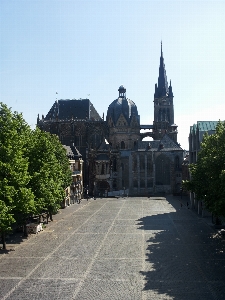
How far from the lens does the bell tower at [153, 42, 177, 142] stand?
127062mm

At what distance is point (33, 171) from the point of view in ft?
143

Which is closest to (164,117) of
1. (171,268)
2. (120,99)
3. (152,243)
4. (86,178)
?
(120,99)

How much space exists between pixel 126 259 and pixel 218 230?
60.2 feet

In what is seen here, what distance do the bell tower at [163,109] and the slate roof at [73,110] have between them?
855 inches

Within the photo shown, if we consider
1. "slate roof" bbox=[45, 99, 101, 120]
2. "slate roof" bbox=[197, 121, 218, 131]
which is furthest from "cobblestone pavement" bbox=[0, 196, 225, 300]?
"slate roof" bbox=[45, 99, 101, 120]

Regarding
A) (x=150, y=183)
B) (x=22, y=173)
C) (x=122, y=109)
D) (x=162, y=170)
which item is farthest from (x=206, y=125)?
(x=122, y=109)

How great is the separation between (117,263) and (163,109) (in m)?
105

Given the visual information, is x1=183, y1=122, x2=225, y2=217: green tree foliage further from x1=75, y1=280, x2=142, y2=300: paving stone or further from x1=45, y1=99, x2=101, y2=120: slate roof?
x1=45, y1=99, x2=101, y2=120: slate roof

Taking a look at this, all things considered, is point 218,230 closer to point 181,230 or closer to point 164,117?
point 181,230

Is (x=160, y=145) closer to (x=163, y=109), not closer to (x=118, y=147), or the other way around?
(x=118, y=147)

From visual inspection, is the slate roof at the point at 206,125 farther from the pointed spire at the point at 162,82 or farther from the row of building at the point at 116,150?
the pointed spire at the point at 162,82

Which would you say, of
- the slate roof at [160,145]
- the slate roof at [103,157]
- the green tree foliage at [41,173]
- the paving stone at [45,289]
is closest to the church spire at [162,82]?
the slate roof at [160,145]

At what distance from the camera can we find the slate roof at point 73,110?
11544 cm

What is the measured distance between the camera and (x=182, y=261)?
31.4 meters
